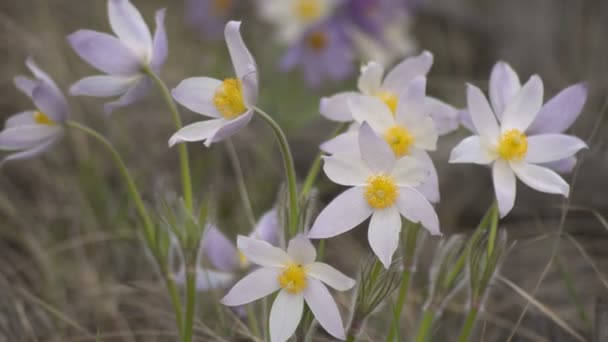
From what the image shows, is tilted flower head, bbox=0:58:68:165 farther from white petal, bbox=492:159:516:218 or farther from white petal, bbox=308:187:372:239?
white petal, bbox=492:159:516:218

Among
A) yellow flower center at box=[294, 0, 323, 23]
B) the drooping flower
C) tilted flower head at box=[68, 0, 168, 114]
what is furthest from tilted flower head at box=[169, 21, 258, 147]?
yellow flower center at box=[294, 0, 323, 23]

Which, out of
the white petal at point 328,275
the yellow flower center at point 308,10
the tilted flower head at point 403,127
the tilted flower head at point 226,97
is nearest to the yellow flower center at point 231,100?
the tilted flower head at point 226,97

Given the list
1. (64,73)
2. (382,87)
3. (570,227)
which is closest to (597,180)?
(570,227)

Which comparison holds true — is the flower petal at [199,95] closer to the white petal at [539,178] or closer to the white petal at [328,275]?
the white petal at [328,275]

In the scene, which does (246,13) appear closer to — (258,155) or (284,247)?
(258,155)

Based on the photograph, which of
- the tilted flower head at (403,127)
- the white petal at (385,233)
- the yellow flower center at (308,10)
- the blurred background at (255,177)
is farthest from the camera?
the yellow flower center at (308,10)

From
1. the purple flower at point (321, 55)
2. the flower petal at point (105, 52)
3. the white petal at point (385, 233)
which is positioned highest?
the flower petal at point (105, 52)
